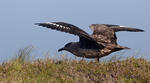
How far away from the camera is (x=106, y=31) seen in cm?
1139

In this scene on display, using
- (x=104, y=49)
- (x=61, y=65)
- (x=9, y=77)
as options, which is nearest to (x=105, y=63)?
(x=104, y=49)

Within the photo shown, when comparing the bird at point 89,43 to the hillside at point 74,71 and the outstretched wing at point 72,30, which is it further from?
the hillside at point 74,71

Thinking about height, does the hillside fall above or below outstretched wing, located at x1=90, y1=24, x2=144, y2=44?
below

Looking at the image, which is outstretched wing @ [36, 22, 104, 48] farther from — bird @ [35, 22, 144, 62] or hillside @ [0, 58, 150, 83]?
hillside @ [0, 58, 150, 83]

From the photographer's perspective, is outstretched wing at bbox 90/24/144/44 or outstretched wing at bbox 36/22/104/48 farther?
outstretched wing at bbox 90/24/144/44

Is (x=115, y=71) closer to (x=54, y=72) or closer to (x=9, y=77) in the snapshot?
(x=54, y=72)

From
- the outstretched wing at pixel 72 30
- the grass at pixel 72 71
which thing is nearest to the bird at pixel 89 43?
the outstretched wing at pixel 72 30

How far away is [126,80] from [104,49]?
78.5 inches

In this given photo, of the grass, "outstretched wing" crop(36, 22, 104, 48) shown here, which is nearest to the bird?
"outstretched wing" crop(36, 22, 104, 48)

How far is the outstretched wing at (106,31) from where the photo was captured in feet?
35.4

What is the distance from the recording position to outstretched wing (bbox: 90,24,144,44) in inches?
424

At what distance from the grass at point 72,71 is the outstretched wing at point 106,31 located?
89cm

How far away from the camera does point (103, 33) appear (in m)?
11.2

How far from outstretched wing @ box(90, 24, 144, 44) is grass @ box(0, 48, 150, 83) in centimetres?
89
